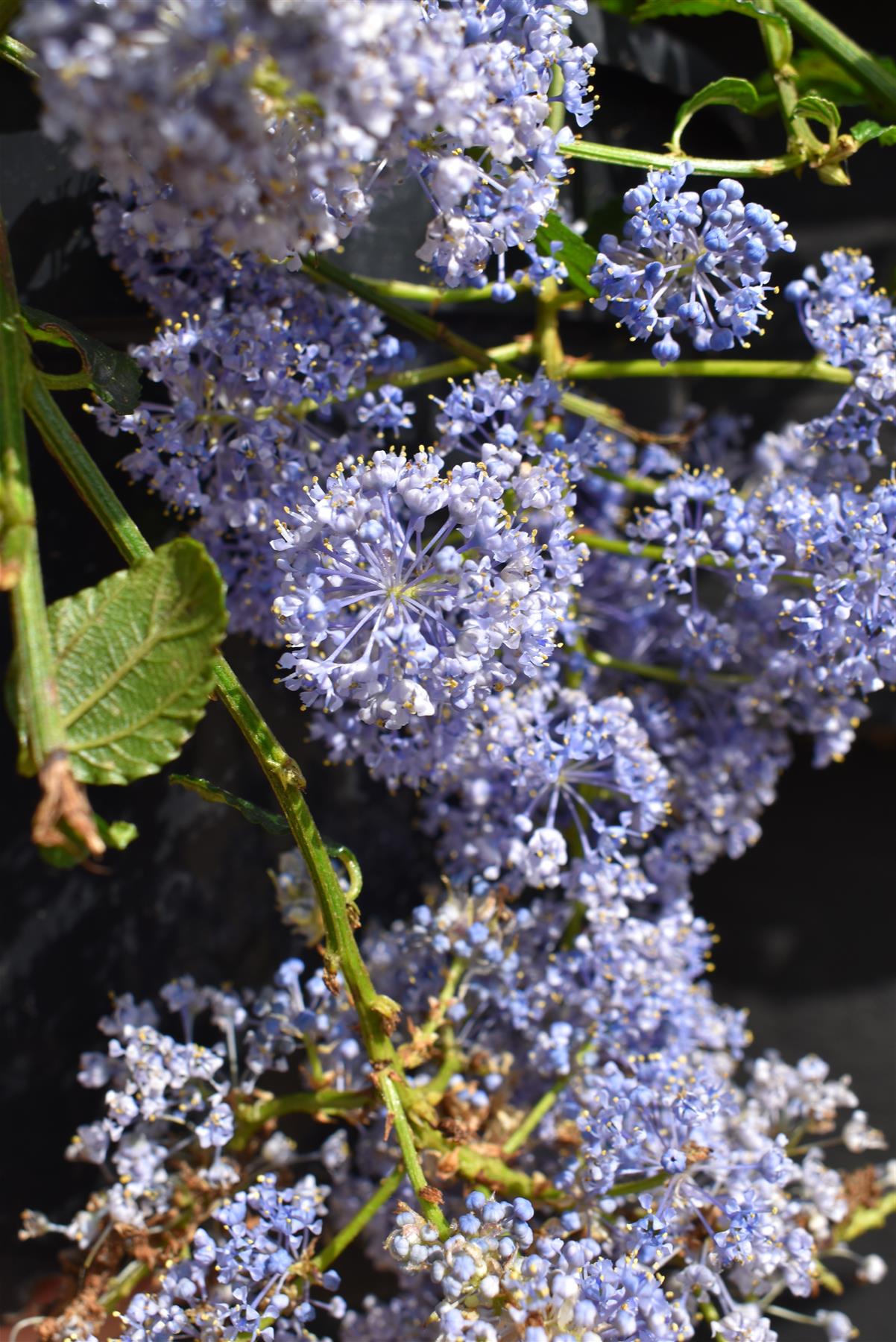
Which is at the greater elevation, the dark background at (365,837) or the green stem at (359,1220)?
the dark background at (365,837)

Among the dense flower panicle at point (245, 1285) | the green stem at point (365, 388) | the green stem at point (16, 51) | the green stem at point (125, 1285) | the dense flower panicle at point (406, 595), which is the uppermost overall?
the green stem at point (365, 388)

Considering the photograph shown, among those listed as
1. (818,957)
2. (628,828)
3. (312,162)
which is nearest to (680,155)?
(312,162)

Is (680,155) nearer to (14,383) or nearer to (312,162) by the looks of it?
(312,162)

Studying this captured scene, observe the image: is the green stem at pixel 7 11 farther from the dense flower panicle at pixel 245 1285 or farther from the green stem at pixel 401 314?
the dense flower panicle at pixel 245 1285

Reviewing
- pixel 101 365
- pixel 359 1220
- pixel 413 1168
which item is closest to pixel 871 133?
pixel 101 365

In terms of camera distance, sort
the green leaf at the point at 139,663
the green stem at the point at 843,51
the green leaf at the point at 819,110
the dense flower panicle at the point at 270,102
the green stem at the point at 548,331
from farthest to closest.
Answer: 1. the green stem at the point at 548,331
2. the green stem at the point at 843,51
3. the green leaf at the point at 819,110
4. the green leaf at the point at 139,663
5. the dense flower panicle at the point at 270,102

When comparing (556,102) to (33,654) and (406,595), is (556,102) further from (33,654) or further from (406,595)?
(33,654)

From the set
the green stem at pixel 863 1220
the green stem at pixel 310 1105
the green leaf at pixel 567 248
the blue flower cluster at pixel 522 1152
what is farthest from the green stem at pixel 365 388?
the green stem at pixel 863 1220

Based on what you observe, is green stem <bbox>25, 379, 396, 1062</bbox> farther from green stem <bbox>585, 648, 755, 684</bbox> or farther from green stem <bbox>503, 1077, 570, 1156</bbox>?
green stem <bbox>585, 648, 755, 684</bbox>
